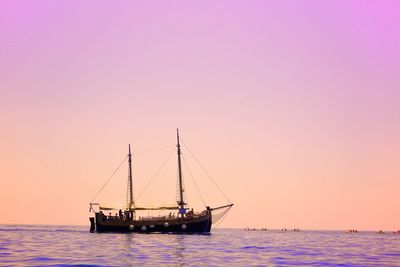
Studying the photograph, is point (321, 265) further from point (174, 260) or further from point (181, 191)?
point (181, 191)

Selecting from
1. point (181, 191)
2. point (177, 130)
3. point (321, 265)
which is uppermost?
point (177, 130)

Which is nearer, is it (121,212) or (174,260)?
(174,260)

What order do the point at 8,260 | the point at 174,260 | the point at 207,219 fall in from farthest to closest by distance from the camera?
the point at 207,219, the point at 174,260, the point at 8,260

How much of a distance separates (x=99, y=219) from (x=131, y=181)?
428 inches

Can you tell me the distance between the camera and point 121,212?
10212 cm

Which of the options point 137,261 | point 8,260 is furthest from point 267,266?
point 8,260

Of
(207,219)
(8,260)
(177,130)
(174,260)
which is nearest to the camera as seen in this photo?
(8,260)

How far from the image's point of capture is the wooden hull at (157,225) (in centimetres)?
9250

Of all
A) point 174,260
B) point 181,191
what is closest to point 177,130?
point 181,191

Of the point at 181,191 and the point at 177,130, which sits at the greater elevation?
the point at 177,130

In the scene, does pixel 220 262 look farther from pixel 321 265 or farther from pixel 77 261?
pixel 77 261

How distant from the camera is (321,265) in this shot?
34969 millimetres

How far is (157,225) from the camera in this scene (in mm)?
95312

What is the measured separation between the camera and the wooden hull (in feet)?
303
